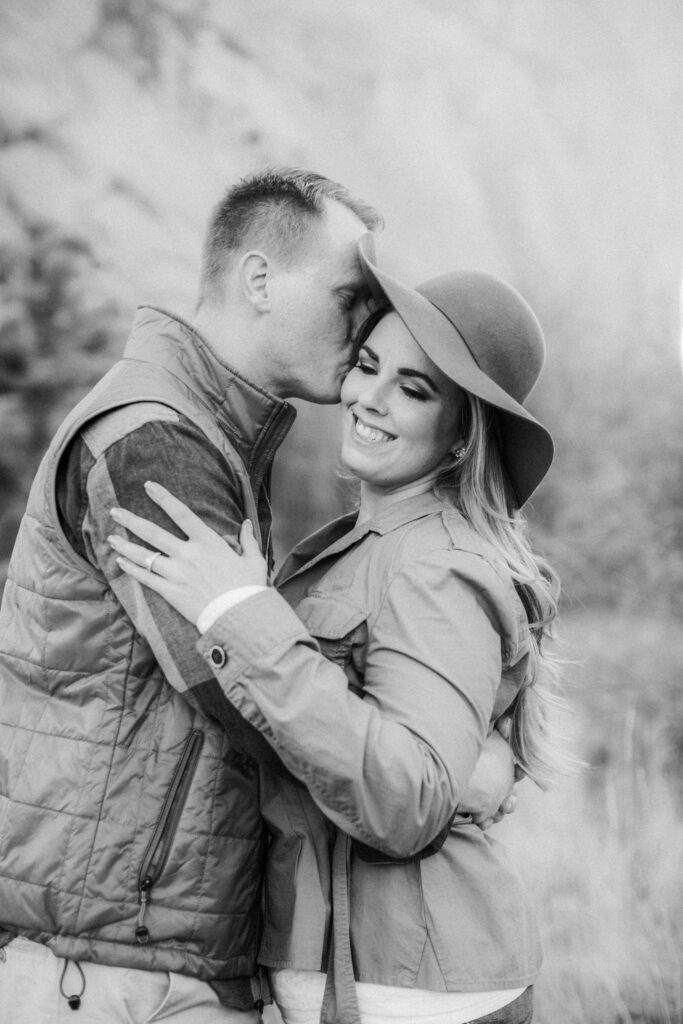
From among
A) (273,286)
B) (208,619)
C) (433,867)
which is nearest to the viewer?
(208,619)

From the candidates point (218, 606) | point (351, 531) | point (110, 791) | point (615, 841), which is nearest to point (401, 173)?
point (351, 531)

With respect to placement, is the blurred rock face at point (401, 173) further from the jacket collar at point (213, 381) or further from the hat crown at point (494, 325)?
the hat crown at point (494, 325)

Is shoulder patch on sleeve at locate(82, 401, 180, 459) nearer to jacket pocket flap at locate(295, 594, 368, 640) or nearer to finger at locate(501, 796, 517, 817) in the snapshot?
jacket pocket flap at locate(295, 594, 368, 640)

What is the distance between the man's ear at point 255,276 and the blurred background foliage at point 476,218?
60.4 inches

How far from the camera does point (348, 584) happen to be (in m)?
1.89

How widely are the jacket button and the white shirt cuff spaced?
3 cm

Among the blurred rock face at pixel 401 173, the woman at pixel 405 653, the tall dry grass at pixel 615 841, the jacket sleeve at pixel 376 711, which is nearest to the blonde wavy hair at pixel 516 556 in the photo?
the woman at pixel 405 653

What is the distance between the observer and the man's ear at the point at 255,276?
6.97 feet

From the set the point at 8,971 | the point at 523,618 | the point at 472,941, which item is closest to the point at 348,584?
the point at 523,618

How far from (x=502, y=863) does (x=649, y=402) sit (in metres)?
2.60

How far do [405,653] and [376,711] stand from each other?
0.43 ft

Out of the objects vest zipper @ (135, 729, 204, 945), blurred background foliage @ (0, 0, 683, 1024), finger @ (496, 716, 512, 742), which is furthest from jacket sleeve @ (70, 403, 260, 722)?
blurred background foliage @ (0, 0, 683, 1024)

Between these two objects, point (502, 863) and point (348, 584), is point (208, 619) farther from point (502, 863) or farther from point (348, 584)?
point (502, 863)

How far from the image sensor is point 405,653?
166 centimetres
